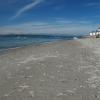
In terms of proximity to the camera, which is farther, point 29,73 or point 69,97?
point 29,73

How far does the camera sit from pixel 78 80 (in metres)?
8.94

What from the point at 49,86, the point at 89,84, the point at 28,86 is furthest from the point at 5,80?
the point at 89,84

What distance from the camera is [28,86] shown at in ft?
26.8

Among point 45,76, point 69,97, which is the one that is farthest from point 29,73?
point 69,97

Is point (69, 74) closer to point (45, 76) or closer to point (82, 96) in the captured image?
point (45, 76)

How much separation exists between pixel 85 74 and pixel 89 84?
180cm

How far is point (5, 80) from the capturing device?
9.24 metres

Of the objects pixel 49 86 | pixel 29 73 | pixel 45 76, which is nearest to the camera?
pixel 49 86

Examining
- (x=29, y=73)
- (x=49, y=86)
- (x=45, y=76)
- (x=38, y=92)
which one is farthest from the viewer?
(x=29, y=73)

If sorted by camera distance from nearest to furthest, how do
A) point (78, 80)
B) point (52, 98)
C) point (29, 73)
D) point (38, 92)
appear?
point (52, 98), point (38, 92), point (78, 80), point (29, 73)

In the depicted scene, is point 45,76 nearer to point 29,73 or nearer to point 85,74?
point 29,73

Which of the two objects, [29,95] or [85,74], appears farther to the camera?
[85,74]

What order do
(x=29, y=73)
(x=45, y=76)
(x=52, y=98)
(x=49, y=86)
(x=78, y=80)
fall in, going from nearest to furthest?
(x=52, y=98)
(x=49, y=86)
(x=78, y=80)
(x=45, y=76)
(x=29, y=73)

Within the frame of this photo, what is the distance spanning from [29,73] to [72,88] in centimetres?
330
